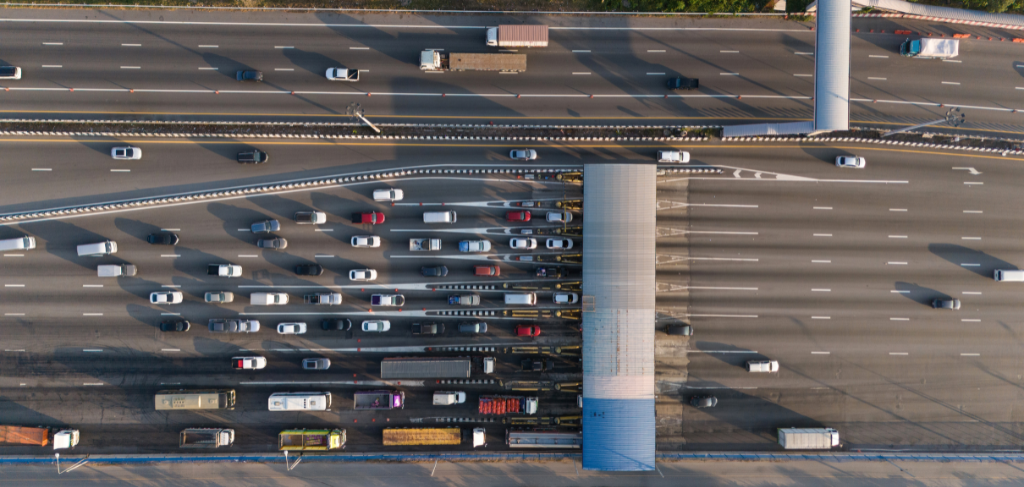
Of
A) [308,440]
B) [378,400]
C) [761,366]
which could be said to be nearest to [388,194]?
[378,400]

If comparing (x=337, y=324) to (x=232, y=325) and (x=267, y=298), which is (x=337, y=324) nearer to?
(x=267, y=298)

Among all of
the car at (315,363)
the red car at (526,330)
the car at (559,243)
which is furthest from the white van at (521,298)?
the car at (315,363)

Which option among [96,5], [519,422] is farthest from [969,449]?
[96,5]

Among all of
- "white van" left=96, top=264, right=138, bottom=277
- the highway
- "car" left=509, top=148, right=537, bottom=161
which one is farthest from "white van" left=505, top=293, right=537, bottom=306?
"white van" left=96, top=264, right=138, bottom=277

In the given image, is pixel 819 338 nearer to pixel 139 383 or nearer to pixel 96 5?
pixel 139 383

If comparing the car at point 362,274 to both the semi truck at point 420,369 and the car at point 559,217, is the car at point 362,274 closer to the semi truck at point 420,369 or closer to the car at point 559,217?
the semi truck at point 420,369

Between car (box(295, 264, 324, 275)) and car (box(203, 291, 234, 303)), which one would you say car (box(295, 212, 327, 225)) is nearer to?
car (box(295, 264, 324, 275))
